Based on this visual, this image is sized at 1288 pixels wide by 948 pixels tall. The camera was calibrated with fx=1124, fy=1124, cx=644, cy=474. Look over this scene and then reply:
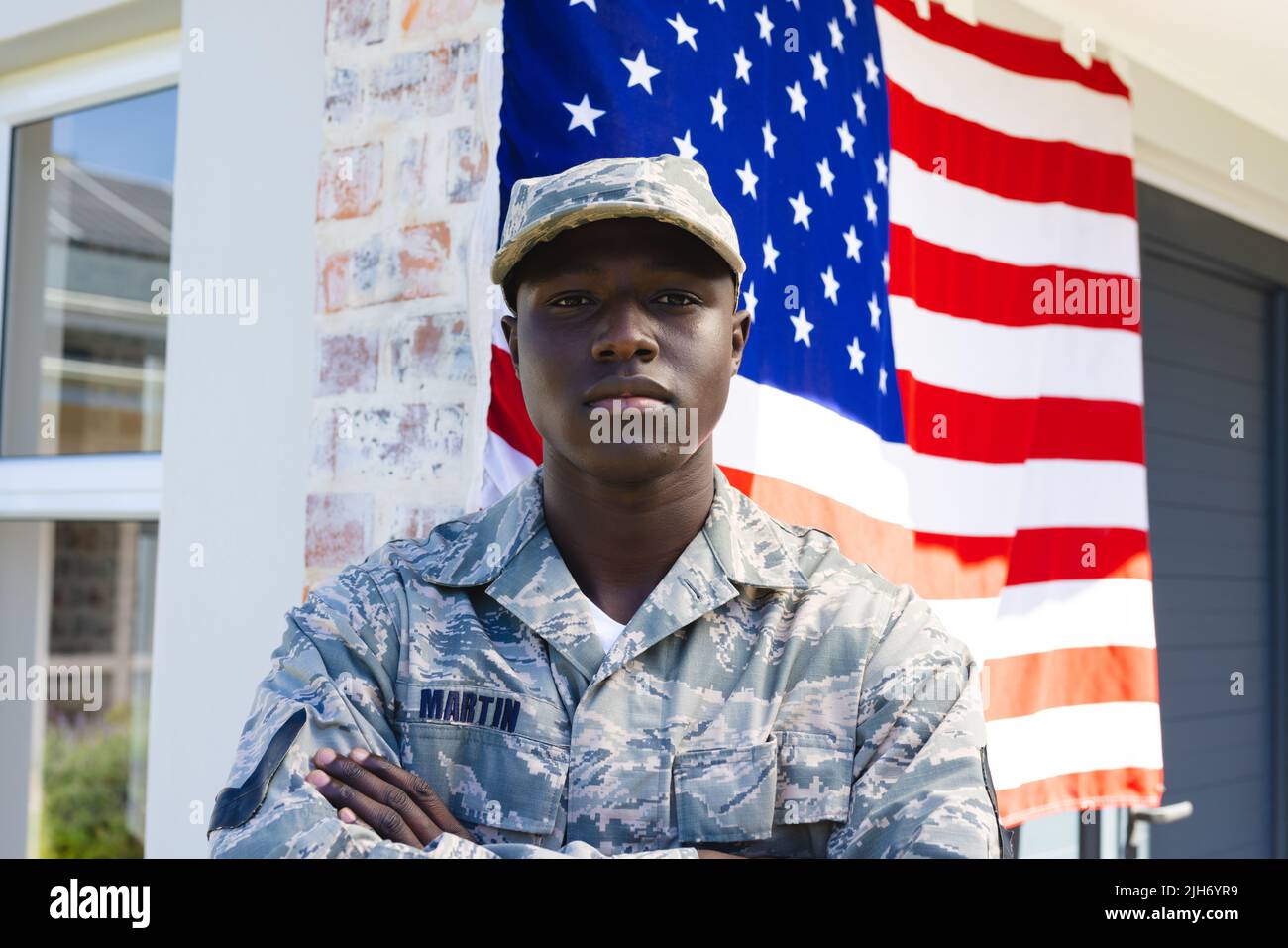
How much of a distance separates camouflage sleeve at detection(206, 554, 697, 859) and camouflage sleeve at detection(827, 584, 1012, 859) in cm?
21

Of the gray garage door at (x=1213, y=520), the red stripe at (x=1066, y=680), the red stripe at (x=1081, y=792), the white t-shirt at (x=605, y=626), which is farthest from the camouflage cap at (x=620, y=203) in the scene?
the gray garage door at (x=1213, y=520)

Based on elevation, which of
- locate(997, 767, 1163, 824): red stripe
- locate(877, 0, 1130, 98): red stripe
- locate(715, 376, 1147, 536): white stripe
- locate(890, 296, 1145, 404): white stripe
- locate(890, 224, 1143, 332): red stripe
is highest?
locate(877, 0, 1130, 98): red stripe

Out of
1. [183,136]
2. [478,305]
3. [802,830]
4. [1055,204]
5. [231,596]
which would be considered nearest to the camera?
[802,830]

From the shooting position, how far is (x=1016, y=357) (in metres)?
2.73

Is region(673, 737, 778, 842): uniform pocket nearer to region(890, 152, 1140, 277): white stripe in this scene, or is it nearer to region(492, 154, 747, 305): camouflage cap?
region(492, 154, 747, 305): camouflage cap

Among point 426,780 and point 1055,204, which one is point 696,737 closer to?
point 426,780

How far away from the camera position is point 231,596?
2.13m

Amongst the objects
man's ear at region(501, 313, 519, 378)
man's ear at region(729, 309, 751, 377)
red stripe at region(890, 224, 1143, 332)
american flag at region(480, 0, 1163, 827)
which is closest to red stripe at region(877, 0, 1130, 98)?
american flag at region(480, 0, 1163, 827)

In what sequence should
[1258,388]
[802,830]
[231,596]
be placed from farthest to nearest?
1. [1258,388]
2. [231,596]
3. [802,830]

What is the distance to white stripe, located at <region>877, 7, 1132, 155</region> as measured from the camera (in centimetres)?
253
